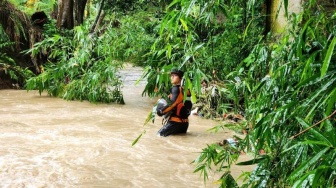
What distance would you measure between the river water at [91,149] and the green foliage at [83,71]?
634mm

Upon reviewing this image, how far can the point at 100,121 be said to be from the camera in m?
8.00

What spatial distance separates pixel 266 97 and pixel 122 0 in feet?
35.8

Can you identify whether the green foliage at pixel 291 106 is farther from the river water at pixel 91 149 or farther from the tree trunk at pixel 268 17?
the tree trunk at pixel 268 17

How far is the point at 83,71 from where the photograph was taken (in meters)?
10.1

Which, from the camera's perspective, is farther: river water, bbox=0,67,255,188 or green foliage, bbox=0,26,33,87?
green foliage, bbox=0,26,33,87

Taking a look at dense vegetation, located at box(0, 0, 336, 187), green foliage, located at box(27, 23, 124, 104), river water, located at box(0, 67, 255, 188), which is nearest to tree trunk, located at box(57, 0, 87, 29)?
green foliage, located at box(27, 23, 124, 104)

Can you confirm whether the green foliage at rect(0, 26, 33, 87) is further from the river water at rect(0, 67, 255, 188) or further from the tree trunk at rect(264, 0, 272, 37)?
the tree trunk at rect(264, 0, 272, 37)

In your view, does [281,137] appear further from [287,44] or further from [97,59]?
[97,59]

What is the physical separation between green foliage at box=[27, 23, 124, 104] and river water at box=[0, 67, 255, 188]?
0.63 meters

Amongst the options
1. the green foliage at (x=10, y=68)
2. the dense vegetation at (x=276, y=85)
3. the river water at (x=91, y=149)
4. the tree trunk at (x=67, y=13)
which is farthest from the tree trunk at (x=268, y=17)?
the tree trunk at (x=67, y=13)

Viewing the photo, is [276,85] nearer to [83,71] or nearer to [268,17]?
[268,17]

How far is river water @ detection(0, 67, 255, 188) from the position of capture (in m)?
4.41

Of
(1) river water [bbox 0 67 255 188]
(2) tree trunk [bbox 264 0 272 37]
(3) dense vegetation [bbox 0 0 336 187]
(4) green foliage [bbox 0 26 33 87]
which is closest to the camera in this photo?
(3) dense vegetation [bbox 0 0 336 187]

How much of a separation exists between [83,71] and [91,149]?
471 centimetres
